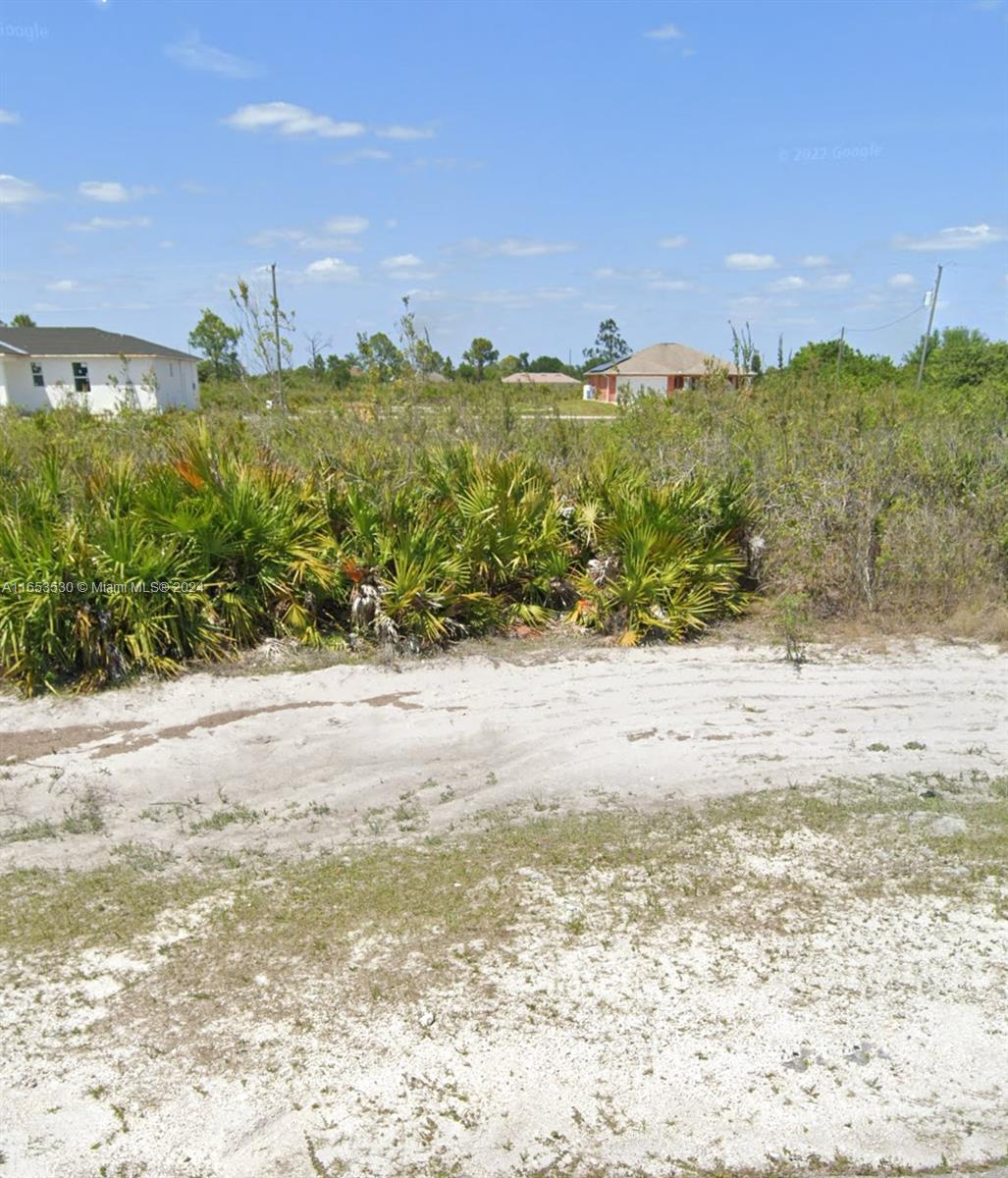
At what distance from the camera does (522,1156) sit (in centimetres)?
338

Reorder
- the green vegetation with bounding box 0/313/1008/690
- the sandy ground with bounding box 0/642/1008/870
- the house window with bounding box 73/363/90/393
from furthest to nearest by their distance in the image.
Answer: the house window with bounding box 73/363/90/393, the green vegetation with bounding box 0/313/1008/690, the sandy ground with bounding box 0/642/1008/870

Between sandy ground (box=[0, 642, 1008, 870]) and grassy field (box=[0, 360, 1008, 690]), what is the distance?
75cm

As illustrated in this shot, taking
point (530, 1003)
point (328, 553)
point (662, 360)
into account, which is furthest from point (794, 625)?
point (662, 360)

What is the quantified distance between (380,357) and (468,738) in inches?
355

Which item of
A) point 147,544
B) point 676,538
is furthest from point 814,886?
point 147,544

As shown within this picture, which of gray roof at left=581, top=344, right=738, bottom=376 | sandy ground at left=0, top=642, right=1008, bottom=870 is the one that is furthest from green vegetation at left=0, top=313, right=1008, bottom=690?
gray roof at left=581, top=344, right=738, bottom=376

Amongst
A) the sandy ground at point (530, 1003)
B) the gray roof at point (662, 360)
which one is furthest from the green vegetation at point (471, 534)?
the gray roof at point (662, 360)

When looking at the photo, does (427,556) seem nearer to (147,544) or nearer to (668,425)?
(147,544)

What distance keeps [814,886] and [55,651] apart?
671 cm

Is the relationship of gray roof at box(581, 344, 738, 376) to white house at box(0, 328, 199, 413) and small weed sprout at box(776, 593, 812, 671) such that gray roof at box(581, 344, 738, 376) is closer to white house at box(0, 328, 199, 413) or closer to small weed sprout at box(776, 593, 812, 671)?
white house at box(0, 328, 199, 413)

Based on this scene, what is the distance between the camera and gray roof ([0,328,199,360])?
153 ft

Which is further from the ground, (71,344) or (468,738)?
(71,344)

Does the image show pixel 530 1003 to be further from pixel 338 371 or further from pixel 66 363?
pixel 66 363

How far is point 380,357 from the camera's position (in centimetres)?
1482
